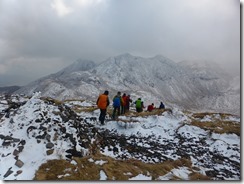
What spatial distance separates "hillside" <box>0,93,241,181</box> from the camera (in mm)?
12273

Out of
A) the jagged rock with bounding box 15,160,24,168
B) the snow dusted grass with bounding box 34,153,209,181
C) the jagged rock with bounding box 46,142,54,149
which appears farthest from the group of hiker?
the jagged rock with bounding box 15,160,24,168

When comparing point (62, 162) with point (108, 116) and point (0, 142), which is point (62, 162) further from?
point (108, 116)

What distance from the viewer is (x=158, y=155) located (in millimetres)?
16406

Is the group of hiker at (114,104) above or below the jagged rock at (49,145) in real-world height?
above

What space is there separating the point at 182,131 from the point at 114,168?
11694 mm

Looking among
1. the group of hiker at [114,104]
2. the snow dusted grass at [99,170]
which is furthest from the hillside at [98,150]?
the group of hiker at [114,104]

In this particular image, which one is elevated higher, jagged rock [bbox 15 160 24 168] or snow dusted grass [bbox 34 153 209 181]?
jagged rock [bbox 15 160 24 168]

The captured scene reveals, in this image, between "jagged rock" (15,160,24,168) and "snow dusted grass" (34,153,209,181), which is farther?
"jagged rock" (15,160,24,168)

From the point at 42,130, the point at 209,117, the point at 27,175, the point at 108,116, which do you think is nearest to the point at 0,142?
the point at 42,130

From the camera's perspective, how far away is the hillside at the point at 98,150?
12.3 m

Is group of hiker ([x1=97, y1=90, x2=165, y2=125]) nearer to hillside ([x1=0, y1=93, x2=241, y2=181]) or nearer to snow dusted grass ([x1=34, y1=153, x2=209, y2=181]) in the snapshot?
hillside ([x1=0, y1=93, x2=241, y2=181])

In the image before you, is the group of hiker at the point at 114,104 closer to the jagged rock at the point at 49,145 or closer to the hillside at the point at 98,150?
the hillside at the point at 98,150

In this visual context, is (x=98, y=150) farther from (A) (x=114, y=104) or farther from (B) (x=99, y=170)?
(A) (x=114, y=104)

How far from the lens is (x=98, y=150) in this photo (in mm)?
15617
